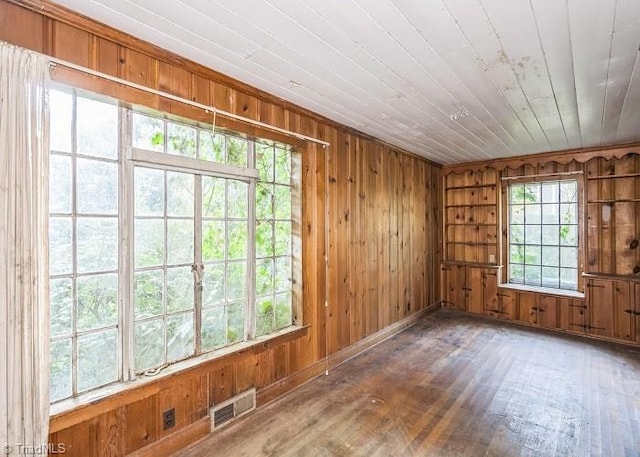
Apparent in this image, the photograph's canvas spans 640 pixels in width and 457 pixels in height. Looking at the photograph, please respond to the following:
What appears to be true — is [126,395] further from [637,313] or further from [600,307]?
[637,313]

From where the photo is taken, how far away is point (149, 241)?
2.03 metres

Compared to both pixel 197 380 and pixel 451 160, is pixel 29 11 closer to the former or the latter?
pixel 197 380

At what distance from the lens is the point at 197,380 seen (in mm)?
2158

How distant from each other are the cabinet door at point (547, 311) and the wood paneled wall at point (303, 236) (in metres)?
1.47

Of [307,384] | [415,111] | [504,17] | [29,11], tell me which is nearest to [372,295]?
[307,384]

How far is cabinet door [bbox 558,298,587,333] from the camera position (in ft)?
14.2

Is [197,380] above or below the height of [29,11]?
below

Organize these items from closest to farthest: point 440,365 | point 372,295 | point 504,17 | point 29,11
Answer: point 29,11 → point 504,17 → point 440,365 → point 372,295

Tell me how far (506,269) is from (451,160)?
195cm

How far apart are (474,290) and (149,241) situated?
494 centimetres

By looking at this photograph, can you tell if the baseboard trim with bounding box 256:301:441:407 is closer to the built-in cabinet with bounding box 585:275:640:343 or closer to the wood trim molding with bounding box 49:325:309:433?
the wood trim molding with bounding box 49:325:309:433

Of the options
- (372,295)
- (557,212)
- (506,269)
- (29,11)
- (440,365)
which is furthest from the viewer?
(506,269)

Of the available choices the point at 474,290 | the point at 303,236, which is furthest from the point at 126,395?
the point at 474,290

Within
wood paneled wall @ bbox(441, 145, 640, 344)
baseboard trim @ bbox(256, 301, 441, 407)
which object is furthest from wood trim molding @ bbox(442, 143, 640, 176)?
baseboard trim @ bbox(256, 301, 441, 407)
